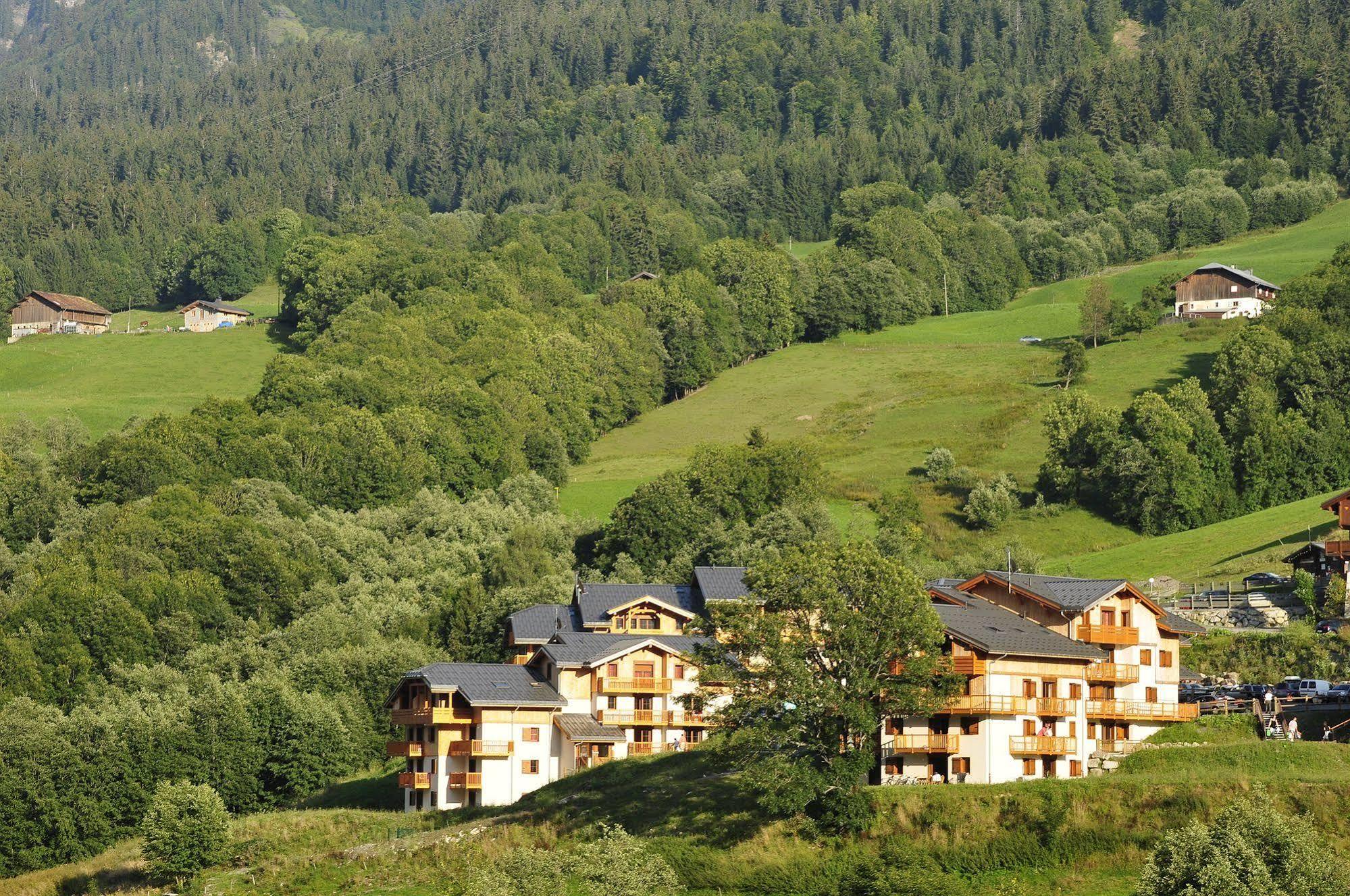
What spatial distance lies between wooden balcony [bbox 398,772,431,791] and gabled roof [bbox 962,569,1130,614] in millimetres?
26016

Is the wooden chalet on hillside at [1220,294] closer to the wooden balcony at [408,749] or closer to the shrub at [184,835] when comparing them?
the wooden balcony at [408,749]

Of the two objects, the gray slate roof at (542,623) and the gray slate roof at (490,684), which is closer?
the gray slate roof at (490,684)

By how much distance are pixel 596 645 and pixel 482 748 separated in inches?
309

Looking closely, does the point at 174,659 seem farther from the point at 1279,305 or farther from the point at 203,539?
the point at 1279,305

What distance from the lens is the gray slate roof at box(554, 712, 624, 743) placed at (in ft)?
282

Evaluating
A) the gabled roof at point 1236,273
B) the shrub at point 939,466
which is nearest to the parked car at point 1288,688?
the shrub at point 939,466

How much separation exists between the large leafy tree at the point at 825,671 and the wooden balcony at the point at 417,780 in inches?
876

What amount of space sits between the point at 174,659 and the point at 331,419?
4191 cm

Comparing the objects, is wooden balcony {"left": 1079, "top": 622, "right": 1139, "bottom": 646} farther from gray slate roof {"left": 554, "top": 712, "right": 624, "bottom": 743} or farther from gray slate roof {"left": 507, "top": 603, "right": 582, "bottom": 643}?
gray slate roof {"left": 507, "top": 603, "right": 582, "bottom": 643}

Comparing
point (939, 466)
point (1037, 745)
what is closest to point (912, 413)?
point (939, 466)

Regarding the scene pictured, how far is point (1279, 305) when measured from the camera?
170250 millimetres

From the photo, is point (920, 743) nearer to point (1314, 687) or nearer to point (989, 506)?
point (1314, 687)

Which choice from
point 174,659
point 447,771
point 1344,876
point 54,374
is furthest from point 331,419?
point 1344,876

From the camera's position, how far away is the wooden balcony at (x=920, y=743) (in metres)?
72.1
